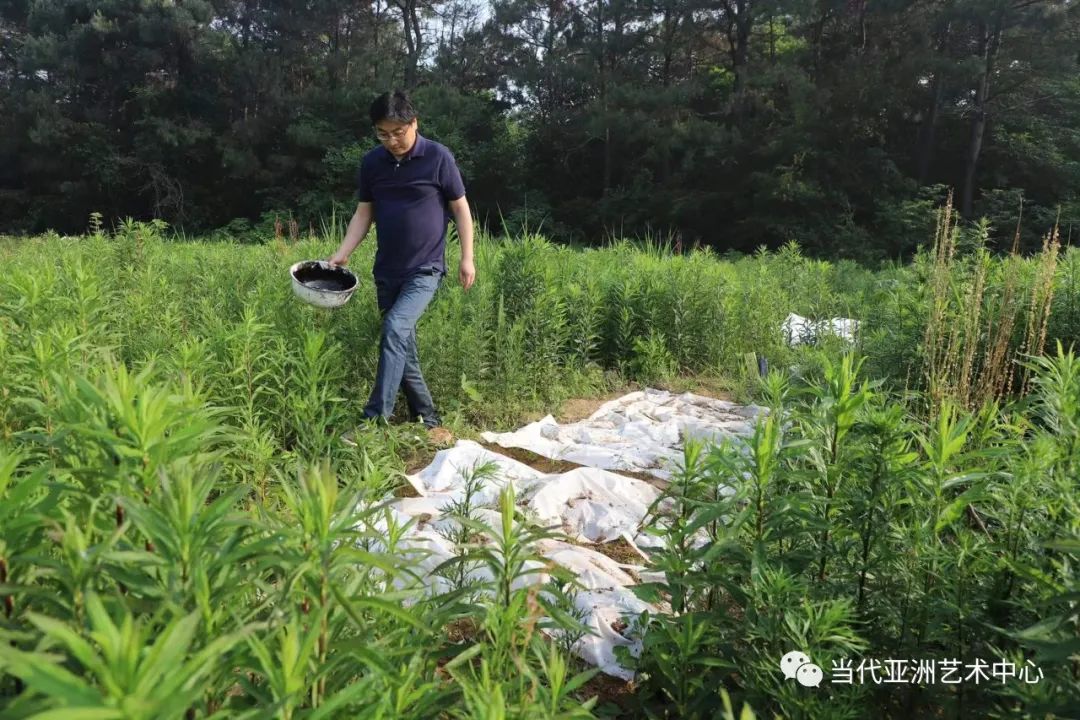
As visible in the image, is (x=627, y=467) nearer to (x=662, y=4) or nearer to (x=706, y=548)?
(x=706, y=548)

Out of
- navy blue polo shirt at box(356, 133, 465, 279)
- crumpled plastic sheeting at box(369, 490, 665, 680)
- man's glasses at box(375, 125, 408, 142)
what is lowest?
crumpled plastic sheeting at box(369, 490, 665, 680)

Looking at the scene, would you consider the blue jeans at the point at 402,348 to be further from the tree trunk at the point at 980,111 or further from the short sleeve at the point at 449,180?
the tree trunk at the point at 980,111

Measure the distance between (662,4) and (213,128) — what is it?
1812cm

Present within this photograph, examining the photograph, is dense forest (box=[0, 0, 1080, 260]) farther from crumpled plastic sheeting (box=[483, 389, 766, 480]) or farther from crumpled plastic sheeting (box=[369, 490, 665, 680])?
crumpled plastic sheeting (box=[369, 490, 665, 680])

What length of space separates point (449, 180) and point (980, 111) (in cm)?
2096

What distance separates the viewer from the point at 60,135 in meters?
28.1

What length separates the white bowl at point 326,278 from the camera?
408 cm

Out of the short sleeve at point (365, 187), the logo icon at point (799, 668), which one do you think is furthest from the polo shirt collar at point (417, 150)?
the logo icon at point (799, 668)

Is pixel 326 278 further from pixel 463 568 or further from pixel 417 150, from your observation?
pixel 463 568

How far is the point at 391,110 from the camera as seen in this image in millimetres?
3990

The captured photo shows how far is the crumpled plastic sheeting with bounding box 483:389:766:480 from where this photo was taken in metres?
4.19

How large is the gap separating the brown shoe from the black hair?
180 cm

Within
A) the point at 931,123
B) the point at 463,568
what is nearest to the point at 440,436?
the point at 463,568

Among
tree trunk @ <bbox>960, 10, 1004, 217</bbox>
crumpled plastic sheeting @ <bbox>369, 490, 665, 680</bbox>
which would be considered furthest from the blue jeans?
tree trunk @ <bbox>960, 10, 1004, 217</bbox>
